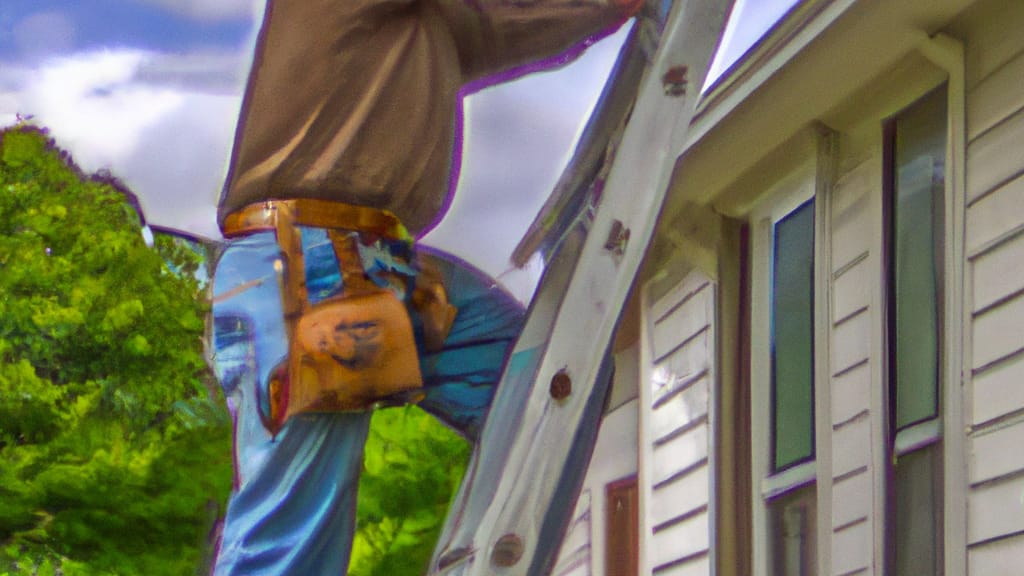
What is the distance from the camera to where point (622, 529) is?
2240mm

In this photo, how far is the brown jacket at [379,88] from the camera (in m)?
1.64

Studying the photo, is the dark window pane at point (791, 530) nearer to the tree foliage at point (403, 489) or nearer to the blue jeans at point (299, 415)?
the tree foliage at point (403, 489)

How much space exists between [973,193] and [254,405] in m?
1.01

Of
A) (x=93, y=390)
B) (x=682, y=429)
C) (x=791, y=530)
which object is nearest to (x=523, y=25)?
(x=682, y=429)

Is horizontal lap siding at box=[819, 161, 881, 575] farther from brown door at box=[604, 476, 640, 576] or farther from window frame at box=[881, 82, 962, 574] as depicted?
brown door at box=[604, 476, 640, 576]

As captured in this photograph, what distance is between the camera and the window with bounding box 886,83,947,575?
6.93 ft

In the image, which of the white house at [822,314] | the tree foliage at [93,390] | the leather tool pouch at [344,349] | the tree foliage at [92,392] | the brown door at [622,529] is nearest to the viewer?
the leather tool pouch at [344,349]

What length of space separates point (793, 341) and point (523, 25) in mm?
762

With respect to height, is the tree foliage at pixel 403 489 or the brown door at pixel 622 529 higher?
the tree foliage at pixel 403 489

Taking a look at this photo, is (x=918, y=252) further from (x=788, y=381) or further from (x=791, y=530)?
(x=791, y=530)

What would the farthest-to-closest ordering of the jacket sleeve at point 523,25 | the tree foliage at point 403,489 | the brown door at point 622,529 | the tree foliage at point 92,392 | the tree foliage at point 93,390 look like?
1. the tree foliage at point 92,392
2. the tree foliage at point 93,390
3. the tree foliage at point 403,489
4. the brown door at point 622,529
5. the jacket sleeve at point 523,25

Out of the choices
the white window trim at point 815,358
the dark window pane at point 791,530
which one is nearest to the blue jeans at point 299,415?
the white window trim at point 815,358

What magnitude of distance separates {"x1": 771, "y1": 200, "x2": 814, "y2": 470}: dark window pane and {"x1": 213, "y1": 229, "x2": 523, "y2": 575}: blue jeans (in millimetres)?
616

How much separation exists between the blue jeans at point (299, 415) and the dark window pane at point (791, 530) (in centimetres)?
69
